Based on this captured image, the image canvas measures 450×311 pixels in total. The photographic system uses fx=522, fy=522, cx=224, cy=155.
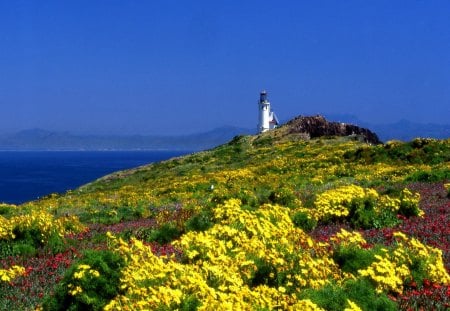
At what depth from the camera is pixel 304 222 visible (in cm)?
1662

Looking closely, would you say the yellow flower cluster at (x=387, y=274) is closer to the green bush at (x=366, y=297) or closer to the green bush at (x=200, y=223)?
the green bush at (x=366, y=297)

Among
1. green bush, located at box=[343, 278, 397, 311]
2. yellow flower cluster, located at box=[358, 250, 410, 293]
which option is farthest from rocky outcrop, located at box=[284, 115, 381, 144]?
green bush, located at box=[343, 278, 397, 311]

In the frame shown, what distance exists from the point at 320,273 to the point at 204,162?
5047 cm

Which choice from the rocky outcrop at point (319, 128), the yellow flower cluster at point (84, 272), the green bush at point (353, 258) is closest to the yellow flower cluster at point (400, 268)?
the green bush at point (353, 258)

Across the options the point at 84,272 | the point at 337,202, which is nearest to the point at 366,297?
the point at 84,272

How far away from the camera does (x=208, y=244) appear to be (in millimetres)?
10148

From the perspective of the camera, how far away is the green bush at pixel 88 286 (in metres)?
9.75

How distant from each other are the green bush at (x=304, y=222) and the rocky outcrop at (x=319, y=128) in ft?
194

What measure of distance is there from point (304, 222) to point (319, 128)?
64.2m

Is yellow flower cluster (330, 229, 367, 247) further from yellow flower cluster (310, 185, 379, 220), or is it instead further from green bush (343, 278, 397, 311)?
yellow flower cluster (310, 185, 379, 220)

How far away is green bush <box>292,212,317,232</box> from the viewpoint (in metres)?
16.5

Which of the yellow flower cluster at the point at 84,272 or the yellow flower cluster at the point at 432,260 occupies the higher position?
the yellow flower cluster at the point at 84,272

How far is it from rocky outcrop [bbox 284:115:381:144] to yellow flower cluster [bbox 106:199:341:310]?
64.3 metres

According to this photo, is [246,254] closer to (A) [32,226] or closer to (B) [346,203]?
(B) [346,203]
